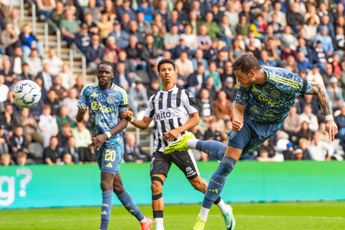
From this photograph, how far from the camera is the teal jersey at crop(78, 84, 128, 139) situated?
15891 millimetres

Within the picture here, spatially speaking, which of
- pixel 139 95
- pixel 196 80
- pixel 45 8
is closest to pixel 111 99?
pixel 139 95

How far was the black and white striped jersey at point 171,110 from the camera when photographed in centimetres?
1603

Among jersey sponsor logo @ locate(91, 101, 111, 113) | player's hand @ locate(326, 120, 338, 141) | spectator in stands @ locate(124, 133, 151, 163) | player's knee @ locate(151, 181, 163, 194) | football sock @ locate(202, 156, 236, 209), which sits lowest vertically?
spectator in stands @ locate(124, 133, 151, 163)

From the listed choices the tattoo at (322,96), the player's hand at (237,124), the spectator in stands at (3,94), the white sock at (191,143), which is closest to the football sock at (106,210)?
the white sock at (191,143)

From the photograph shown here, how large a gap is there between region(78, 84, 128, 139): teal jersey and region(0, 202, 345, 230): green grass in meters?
2.30

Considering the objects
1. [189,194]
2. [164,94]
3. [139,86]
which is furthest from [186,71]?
Answer: [164,94]

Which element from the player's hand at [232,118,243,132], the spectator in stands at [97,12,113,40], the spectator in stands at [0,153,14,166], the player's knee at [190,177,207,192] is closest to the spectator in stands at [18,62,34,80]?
the spectator in stands at [0,153,14,166]

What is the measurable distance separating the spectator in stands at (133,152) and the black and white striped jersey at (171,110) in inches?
395

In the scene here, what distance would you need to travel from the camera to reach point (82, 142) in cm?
2555

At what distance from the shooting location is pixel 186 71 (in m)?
28.8

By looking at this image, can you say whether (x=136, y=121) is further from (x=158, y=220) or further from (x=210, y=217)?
(x=210, y=217)

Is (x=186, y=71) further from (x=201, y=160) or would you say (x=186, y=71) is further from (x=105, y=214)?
(x=105, y=214)

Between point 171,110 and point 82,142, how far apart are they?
32.0 ft

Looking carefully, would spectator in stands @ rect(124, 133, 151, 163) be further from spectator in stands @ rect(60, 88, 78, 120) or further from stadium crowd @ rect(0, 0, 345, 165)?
spectator in stands @ rect(60, 88, 78, 120)
